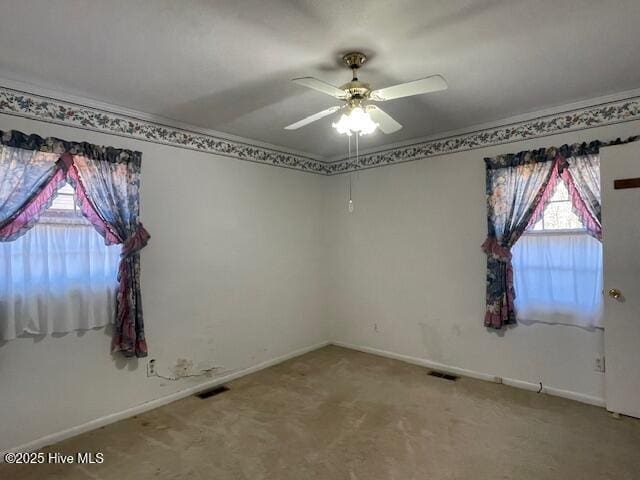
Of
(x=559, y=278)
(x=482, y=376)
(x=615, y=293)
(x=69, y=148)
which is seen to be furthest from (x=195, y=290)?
(x=615, y=293)

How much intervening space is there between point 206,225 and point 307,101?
1.56 meters

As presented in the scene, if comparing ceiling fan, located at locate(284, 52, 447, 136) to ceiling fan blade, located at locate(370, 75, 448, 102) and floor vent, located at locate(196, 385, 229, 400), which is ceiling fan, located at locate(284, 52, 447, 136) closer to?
ceiling fan blade, located at locate(370, 75, 448, 102)

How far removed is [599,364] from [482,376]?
97cm

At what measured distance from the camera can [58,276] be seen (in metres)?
2.59

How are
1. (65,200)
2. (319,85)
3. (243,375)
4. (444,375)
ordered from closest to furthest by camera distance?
(319,85), (65,200), (444,375), (243,375)

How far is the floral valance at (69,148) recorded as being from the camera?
2.40m

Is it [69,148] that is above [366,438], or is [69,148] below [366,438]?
above

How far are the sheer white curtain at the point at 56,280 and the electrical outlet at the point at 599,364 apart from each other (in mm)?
3968

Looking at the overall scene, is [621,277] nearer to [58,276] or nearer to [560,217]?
[560,217]

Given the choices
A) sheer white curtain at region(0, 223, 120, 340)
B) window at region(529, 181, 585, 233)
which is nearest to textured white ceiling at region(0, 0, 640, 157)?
window at region(529, 181, 585, 233)

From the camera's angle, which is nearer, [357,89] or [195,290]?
[357,89]

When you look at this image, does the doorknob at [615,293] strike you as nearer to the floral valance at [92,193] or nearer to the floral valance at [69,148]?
the floral valance at [92,193]

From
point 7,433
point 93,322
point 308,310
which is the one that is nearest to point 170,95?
point 93,322

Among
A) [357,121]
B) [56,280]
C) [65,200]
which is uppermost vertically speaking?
[357,121]
